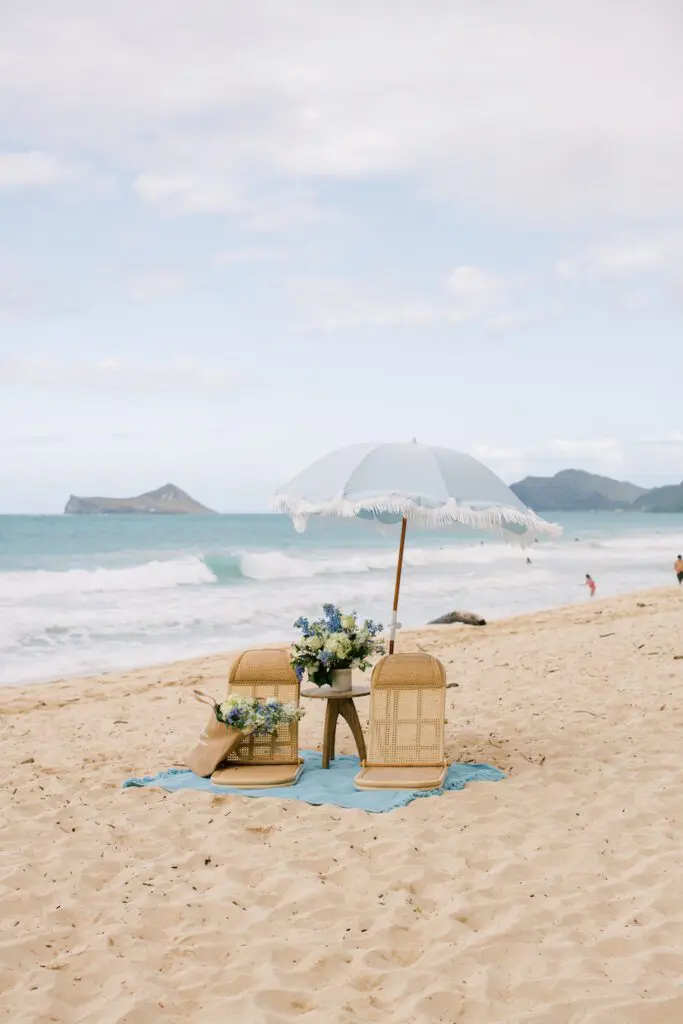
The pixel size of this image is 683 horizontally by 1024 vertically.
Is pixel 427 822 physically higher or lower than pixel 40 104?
lower

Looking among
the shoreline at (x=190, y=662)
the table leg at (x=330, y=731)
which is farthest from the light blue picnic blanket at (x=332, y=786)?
the shoreline at (x=190, y=662)

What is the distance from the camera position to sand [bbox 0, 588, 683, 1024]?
367cm

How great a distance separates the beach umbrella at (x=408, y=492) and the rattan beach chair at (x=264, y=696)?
980 millimetres

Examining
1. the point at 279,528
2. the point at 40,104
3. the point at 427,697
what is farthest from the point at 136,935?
the point at 279,528

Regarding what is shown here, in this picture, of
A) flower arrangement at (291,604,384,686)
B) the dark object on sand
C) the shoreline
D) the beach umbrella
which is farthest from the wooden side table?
the dark object on sand

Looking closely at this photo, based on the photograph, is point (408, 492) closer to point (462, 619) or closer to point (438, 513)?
point (438, 513)

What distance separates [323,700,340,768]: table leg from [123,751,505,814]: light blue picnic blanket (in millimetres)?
90

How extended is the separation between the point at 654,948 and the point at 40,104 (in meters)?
14.2

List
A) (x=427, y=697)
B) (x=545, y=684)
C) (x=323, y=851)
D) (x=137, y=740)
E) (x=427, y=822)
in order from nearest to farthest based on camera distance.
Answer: (x=323, y=851), (x=427, y=822), (x=427, y=697), (x=137, y=740), (x=545, y=684)

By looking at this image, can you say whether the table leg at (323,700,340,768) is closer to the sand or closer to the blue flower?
the blue flower

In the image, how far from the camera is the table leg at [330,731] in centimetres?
689

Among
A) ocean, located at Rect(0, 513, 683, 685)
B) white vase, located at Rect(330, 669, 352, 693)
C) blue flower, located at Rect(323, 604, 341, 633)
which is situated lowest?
ocean, located at Rect(0, 513, 683, 685)

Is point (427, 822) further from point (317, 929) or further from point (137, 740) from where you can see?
point (137, 740)

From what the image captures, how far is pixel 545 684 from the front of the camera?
10039 mm
